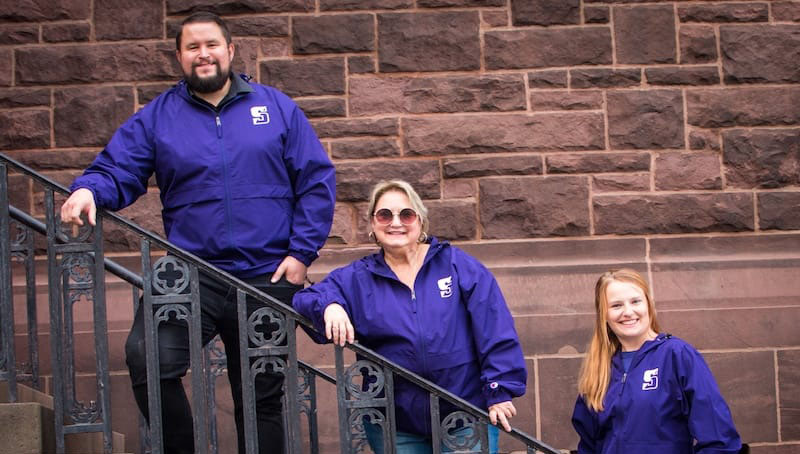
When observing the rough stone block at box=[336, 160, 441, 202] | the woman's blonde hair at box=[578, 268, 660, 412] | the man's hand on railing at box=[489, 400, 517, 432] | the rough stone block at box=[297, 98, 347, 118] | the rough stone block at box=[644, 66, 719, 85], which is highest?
the rough stone block at box=[644, 66, 719, 85]

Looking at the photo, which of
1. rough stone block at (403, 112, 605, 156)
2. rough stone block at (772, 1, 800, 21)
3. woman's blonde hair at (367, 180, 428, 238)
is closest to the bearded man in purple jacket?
woman's blonde hair at (367, 180, 428, 238)

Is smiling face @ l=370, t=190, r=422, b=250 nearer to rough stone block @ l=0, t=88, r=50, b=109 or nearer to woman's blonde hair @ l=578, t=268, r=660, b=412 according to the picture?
woman's blonde hair @ l=578, t=268, r=660, b=412

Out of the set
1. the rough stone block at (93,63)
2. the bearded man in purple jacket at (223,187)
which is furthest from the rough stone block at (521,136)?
the bearded man in purple jacket at (223,187)

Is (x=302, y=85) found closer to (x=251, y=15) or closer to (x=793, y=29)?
(x=251, y=15)

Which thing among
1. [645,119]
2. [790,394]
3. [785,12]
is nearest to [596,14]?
[645,119]

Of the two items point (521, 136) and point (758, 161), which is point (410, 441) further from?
point (758, 161)

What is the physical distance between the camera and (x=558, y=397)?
6.02 metres

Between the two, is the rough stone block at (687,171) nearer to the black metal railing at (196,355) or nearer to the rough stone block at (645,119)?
the rough stone block at (645,119)

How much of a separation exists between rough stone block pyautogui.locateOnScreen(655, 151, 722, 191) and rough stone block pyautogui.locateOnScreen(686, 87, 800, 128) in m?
0.19

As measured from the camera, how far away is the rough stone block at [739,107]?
629 centimetres

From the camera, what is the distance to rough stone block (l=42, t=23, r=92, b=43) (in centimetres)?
635

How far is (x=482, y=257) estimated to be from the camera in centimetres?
616

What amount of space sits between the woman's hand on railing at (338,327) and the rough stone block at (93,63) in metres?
2.74

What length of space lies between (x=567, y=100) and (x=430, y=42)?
2.63 feet
